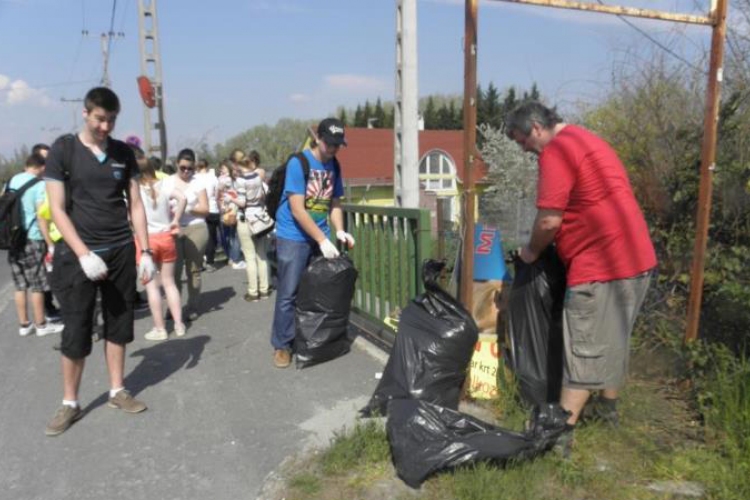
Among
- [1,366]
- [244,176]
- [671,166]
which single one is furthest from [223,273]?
[671,166]

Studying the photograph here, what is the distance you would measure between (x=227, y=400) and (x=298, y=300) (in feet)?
2.86

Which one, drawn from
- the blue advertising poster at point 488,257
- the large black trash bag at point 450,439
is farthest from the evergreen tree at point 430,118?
the large black trash bag at point 450,439

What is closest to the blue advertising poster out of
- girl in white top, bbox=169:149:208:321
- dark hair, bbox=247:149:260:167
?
girl in white top, bbox=169:149:208:321

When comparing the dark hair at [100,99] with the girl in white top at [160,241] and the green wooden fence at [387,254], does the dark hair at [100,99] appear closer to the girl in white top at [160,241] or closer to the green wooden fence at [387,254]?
the girl in white top at [160,241]

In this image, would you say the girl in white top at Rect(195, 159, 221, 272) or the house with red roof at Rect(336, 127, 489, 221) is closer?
the girl in white top at Rect(195, 159, 221, 272)

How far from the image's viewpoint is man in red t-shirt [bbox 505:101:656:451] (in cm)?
276

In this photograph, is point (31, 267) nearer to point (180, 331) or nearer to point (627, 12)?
point (180, 331)

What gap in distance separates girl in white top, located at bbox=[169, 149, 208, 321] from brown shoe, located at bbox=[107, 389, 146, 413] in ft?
6.46

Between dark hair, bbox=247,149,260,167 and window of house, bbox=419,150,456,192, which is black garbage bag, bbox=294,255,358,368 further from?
window of house, bbox=419,150,456,192

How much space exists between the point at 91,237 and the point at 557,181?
2.60 meters

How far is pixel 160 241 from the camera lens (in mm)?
5102

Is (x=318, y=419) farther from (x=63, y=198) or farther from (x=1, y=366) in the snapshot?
(x=1, y=366)

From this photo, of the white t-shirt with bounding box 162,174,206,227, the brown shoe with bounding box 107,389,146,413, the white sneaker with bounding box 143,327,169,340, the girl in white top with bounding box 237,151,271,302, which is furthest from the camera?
the girl in white top with bounding box 237,151,271,302

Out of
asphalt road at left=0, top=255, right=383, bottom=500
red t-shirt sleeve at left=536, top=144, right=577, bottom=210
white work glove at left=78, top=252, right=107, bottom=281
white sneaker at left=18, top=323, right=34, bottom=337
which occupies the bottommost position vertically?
asphalt road at left=0, top=255, right=383, bottom=500
